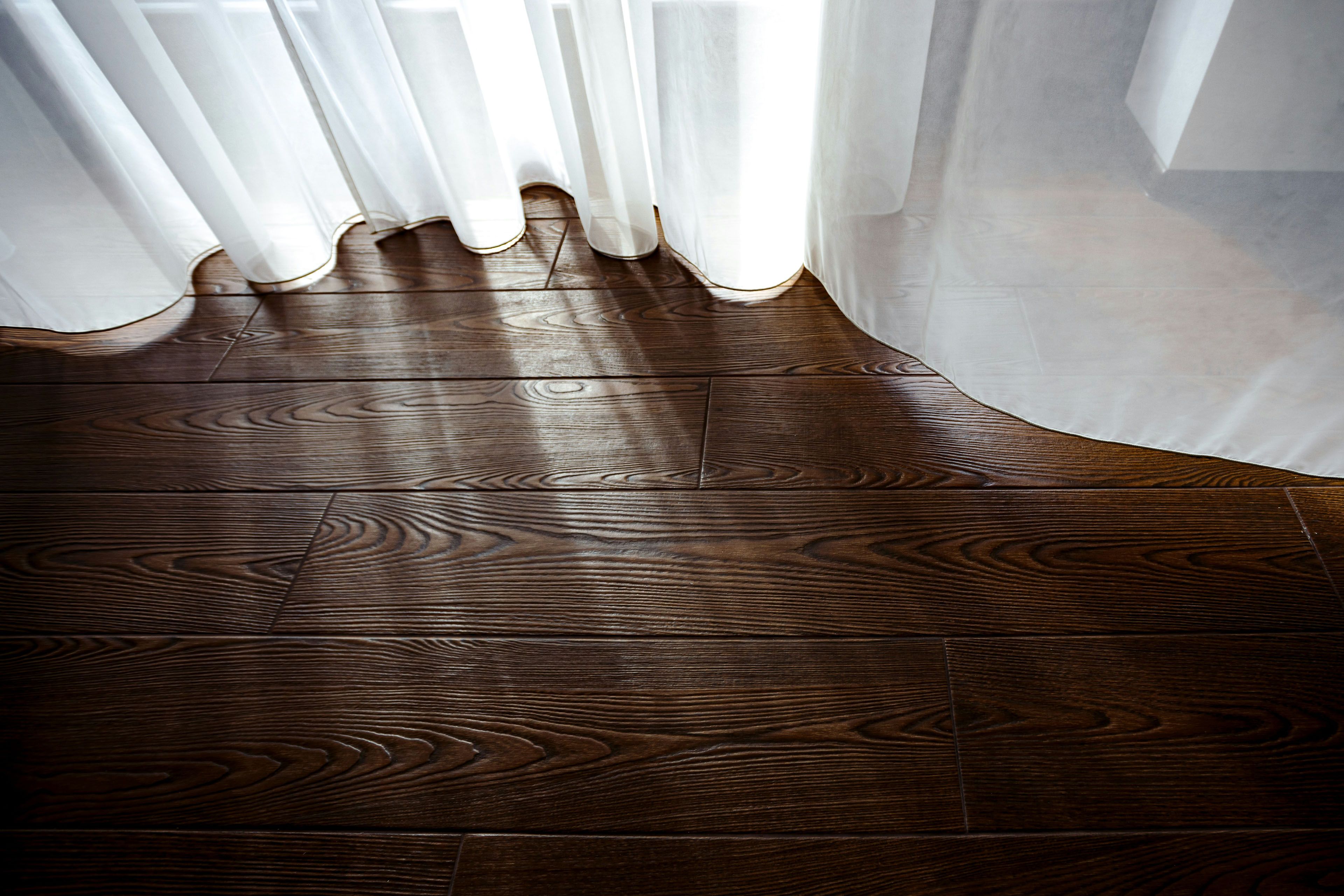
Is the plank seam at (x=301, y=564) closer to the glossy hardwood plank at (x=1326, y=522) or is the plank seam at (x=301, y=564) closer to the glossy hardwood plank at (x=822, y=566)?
the glossy hardwood plank at (x=822, y=566)

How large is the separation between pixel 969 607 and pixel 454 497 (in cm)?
59

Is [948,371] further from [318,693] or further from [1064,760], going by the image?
[318,693]

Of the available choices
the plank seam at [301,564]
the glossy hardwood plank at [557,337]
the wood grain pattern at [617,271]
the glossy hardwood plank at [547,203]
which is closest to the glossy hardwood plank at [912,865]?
the plank seam at [301,564]

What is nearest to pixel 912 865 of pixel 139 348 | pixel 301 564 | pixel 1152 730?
pixel 1152 730

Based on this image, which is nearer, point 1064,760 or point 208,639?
point 1064,760

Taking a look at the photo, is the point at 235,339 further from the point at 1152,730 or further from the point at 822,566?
the point at 1152,730

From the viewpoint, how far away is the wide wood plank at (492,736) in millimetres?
693

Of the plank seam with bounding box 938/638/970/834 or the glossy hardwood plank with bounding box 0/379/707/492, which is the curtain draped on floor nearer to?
the glossy hardwood plank with bounding box 0/379/707/492

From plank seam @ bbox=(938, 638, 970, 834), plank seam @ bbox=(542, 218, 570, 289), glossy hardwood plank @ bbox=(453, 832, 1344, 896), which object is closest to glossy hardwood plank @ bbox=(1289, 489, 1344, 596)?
glossy hardwood plank @ bbox=(453, 832, 1344, 896)

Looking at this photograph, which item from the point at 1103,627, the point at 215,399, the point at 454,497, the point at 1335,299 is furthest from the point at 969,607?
the point at 215,399

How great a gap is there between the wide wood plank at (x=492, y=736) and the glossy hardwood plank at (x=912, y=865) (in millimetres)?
18

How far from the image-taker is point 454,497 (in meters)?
0.95

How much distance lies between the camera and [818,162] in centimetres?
103

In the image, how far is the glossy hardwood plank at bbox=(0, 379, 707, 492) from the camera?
97 cm
